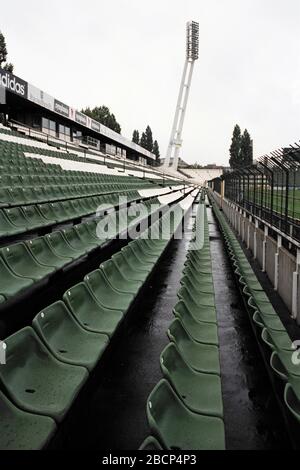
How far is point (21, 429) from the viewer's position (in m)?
1.43

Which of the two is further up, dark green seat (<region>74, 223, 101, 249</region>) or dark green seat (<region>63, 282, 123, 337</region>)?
dark green seat (<region>74, 223, 101, 249</region>)

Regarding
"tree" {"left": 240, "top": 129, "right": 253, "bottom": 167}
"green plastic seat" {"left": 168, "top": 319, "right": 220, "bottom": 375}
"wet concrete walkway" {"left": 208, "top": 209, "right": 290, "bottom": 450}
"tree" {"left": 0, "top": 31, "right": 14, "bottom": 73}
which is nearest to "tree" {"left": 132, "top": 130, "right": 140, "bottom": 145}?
"tree" {"left": 240, "top": 129, "right": 253, "bottom": 167}

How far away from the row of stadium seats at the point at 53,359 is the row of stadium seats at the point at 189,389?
1.22 ft

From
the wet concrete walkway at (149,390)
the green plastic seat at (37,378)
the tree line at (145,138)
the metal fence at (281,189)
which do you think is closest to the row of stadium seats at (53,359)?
the green plastic seat at (37,378)

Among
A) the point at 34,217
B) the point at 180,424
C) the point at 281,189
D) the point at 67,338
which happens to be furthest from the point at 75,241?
the point at 281,189

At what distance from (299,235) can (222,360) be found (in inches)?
91.0

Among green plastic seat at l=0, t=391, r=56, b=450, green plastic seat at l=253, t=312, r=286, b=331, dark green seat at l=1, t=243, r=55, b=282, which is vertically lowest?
green plastic seat at l=253, t=312, r=286, b=331

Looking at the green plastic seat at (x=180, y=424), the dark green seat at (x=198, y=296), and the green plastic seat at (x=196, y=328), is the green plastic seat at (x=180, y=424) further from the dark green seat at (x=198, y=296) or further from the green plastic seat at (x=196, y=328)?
the dark green seat at (x=198, y=296)

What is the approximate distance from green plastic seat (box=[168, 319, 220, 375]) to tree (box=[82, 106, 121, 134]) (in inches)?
2049

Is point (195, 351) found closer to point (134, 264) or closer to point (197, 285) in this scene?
point (197, 285)

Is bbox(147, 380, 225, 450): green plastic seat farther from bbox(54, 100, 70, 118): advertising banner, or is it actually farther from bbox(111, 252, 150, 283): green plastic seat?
bbox(54, 100, 70, 118): advertising banner

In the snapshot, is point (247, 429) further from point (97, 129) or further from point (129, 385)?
point (97, 129)

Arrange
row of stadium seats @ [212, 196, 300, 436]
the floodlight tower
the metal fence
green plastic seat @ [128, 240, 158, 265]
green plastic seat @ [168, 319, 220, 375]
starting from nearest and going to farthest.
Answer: row of stadium seats @ [212, 196, 300, 436]
green plastic seat @ [168, 319, 220, 375]
green plastic seat @ [128, 240, 158, 265]
the metal fence
the floodlight tower

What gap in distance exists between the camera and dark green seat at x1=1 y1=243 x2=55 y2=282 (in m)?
2.86
